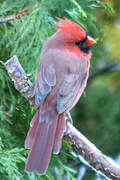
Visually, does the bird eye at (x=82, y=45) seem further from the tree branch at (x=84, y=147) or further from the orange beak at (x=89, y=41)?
the tree branch at (x=84, y=147)

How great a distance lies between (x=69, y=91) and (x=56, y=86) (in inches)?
4.3

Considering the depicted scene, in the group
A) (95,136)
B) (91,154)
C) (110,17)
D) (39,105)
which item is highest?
(39,105)

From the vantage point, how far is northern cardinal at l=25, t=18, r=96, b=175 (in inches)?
126

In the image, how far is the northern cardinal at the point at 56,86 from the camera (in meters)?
3.21

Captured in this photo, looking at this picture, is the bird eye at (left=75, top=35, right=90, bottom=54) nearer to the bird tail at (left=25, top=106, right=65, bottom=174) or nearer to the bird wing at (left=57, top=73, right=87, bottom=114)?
the bird wing at (left=57, top=73, right=87, bottom=114)

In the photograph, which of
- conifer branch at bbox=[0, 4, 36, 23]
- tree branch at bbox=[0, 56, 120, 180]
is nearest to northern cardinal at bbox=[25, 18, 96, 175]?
tree branch at bbox=[0, 56, 120, 180]

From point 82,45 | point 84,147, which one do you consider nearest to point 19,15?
point 82,45

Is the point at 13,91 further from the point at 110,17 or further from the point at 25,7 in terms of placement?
the point at 110,17

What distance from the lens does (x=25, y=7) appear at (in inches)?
148

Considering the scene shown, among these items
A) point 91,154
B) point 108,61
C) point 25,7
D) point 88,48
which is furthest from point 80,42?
point 108,61

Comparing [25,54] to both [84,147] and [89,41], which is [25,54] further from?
[84,147]

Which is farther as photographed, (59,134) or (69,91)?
(69,91)

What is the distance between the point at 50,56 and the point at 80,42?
279mm

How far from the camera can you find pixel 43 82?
11.8 ft
